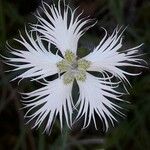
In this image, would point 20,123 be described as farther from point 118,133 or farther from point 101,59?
point 101,59

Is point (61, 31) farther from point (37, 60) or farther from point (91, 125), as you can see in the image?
point (91, 125)

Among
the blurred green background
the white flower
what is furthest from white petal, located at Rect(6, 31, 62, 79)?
the blurred green background

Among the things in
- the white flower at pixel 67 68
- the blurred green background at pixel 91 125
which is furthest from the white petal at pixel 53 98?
the blurred green background at pixel 91 125

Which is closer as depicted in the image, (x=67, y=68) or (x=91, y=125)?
(x=67, y=68)

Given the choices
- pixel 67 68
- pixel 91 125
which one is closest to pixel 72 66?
pixel 67 68

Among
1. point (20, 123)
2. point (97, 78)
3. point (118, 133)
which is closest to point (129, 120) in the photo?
point (118, 133)

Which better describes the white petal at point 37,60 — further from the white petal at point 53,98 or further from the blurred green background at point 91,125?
the blurred green background at point 91,125
